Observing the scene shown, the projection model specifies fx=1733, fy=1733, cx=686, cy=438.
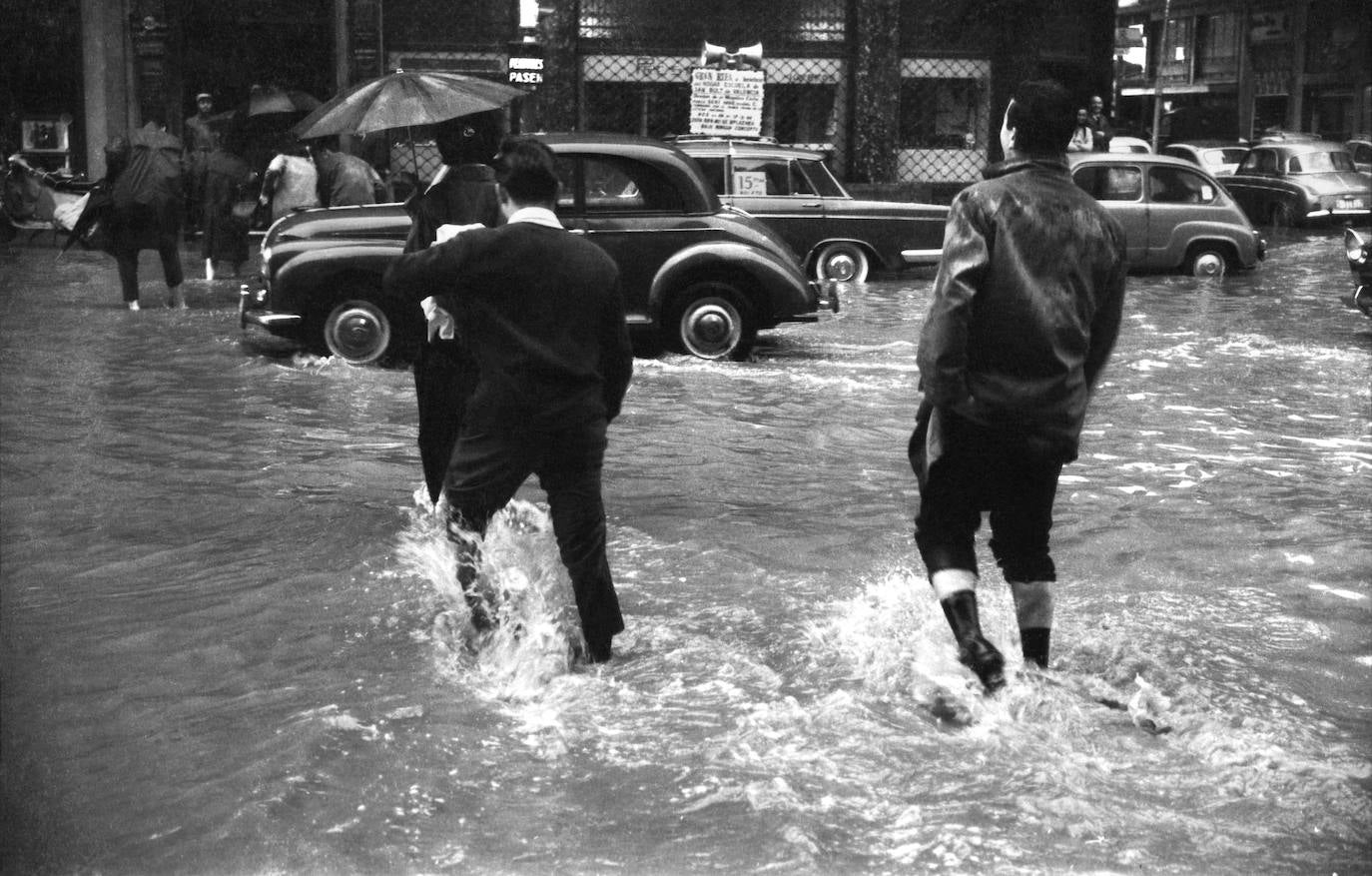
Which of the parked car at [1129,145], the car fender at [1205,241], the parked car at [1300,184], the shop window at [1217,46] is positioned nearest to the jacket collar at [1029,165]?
the car fender at [1205,241]

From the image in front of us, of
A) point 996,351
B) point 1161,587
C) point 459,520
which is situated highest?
point 996,351

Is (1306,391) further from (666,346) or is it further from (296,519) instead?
(296,519)

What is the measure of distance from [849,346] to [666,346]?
1714 mm

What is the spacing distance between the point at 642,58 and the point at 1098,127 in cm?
687

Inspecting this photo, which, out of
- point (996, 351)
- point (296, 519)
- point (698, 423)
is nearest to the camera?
point (996, 351)

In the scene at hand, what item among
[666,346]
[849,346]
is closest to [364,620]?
[666,346]

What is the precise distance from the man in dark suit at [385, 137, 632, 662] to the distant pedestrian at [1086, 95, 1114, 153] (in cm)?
2047

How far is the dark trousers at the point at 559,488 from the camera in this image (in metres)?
5.18

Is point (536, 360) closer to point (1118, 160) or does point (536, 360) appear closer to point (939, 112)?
point (1118, 160)

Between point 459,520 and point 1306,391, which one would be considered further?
point 1306,391

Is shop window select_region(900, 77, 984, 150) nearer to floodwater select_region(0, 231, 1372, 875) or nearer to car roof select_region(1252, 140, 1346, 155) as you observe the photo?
car roof select_region(1252, 140, 1346, 155)

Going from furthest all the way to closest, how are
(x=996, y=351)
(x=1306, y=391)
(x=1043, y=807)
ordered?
(x=1306, y=391) < (x=996, y=351) < (x=1043, y=807)

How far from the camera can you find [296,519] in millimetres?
7488

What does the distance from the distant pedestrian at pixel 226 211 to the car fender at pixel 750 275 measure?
23.6ft
